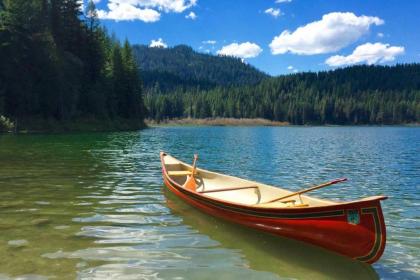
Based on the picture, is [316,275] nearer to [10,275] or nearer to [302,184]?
[10,275]

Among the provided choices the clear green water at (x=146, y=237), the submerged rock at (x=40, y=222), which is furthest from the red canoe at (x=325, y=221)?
the submerged rock at (x=40, y=222)

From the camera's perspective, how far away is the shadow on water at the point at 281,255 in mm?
8805

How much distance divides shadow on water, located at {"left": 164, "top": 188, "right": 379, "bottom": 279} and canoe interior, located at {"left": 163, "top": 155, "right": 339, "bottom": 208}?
2.99 feet

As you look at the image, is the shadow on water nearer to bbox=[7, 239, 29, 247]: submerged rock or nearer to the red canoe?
the red canoe

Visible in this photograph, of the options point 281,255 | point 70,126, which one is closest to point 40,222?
point 281,255

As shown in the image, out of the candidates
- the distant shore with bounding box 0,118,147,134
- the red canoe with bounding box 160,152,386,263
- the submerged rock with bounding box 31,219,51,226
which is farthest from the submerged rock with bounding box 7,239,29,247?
the distant shore with bounding box 0,118,147,134

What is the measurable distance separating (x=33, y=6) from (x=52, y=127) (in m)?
20.3

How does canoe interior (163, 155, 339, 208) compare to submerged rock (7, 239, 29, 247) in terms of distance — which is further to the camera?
canoe interior (163, 155, 339, 208)

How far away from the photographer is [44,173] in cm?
2188

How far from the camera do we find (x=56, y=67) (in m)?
64.7

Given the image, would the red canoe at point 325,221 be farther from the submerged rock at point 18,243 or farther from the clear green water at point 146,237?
the submerged rock at point 18,243

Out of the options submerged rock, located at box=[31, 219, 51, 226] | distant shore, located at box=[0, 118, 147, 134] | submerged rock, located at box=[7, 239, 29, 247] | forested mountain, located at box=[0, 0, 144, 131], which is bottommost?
submerged rock, located at box=[7, 239, 29, 247]

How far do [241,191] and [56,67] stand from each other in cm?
5820

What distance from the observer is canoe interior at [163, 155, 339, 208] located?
11445 mm
